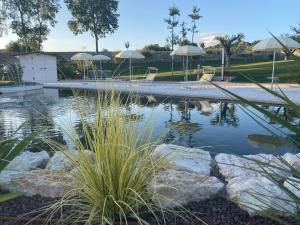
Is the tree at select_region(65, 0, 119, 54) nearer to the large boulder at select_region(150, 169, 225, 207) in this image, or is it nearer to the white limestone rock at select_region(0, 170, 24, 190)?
the white limestone rock at select_region(0, 170, 24, 190)

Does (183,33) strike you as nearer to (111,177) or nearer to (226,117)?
(226,117)

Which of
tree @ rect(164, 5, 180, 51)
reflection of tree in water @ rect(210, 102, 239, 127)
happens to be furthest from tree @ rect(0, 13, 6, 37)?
reflection of tree in water @ rect(210, 102, 239, 127)

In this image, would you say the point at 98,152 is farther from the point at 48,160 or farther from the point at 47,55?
the point at 47,55

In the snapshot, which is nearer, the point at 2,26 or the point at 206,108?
the point at 206,108

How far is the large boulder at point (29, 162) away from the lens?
376 centimetres

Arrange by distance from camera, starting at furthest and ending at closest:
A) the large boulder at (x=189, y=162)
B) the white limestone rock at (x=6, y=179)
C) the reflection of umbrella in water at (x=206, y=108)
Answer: the reflection of umbrella in water at (x=206, y=108), the large boulder at (x=189, y=162), the white limestone rock at (x=6, y=179)

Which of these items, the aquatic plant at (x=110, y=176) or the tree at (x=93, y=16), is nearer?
the aquatic plant at (x=110, y=176)

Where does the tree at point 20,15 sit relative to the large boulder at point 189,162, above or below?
above

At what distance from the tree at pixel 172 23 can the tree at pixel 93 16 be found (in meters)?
8.54

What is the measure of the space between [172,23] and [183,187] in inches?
1435

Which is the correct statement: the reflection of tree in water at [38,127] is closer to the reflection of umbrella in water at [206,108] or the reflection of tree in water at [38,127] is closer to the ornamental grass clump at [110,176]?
the ornamental grass clump at [110,176]

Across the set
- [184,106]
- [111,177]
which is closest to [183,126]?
[184,106]

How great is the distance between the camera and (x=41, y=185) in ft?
9.97

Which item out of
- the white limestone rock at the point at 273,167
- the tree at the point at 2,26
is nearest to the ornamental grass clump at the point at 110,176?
the white limestone rock at the point at 273,167
